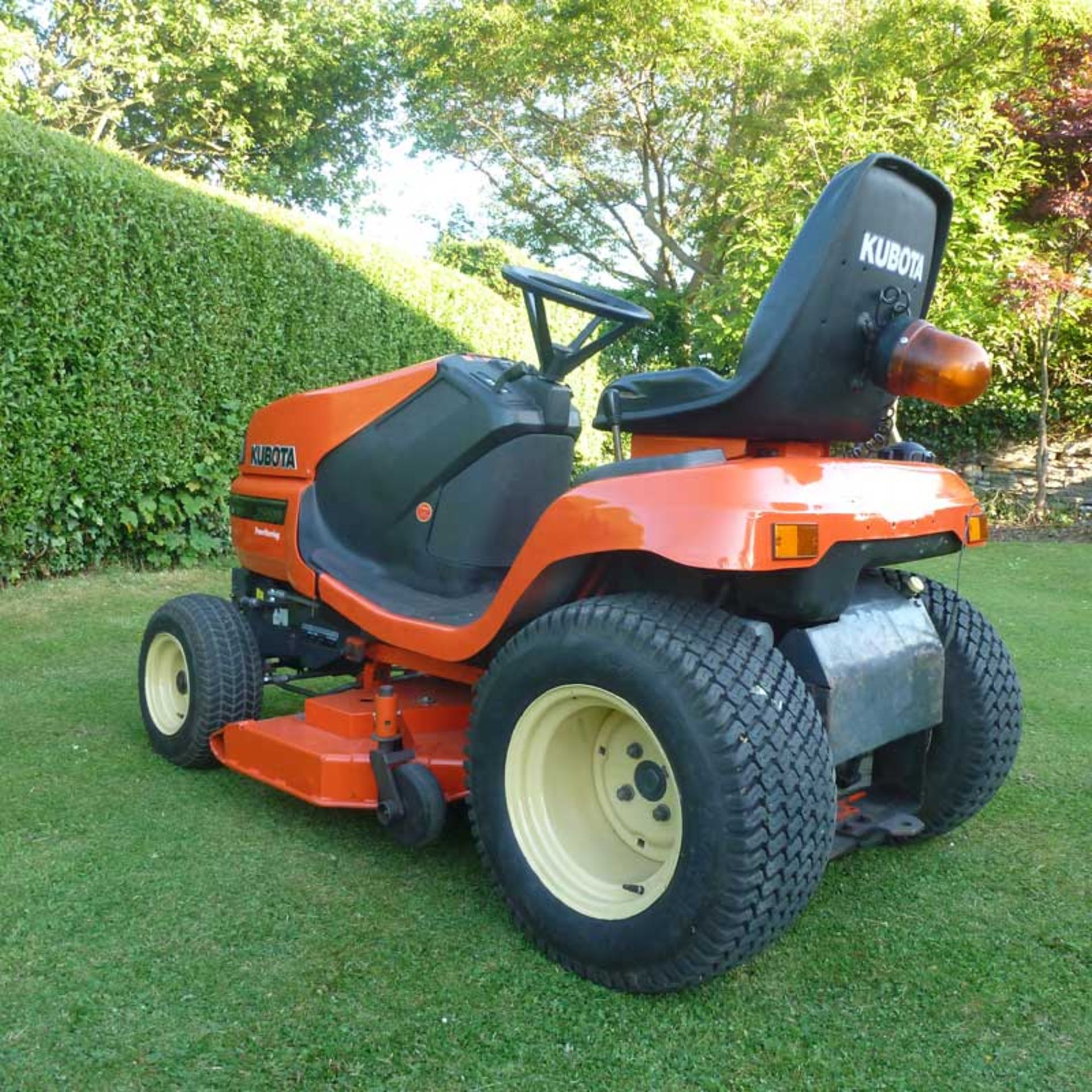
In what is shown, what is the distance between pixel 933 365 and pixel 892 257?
29cm

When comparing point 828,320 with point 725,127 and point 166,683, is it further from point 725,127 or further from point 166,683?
point 725,127

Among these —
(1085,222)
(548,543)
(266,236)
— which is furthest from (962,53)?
(548,543)

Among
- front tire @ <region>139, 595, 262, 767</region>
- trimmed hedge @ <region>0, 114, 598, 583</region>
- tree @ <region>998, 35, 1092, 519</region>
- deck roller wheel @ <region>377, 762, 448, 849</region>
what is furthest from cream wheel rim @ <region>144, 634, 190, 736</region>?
tree @ <region>998, 35, 1092, 519</region>

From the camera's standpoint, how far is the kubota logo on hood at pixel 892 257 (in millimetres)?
2066

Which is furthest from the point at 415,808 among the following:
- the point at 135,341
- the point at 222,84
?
the point at 222,84

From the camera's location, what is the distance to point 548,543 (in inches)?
82.7

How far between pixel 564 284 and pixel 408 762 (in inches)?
48.5

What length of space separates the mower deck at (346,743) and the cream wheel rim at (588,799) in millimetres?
353

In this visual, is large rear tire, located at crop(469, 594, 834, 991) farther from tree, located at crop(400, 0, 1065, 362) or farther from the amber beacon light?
tree, located at crop(400, 0, 1065, 362)

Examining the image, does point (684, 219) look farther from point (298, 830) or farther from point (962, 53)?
point (298, 830)

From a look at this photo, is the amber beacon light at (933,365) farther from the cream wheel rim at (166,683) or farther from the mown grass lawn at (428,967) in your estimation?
the cream wheel rim at (166,683)

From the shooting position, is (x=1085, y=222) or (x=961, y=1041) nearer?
(x=961, y=1041)

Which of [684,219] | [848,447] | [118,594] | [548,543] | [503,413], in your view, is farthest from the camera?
[684,219]

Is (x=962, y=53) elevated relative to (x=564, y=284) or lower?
elevated
